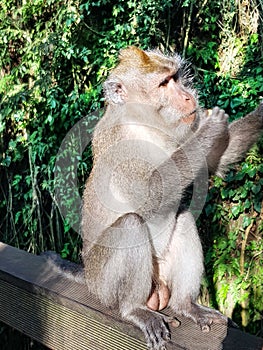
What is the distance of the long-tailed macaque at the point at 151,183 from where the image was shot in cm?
230

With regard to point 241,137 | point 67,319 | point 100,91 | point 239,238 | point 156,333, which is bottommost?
point 239,238

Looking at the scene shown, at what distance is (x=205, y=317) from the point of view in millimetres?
2264

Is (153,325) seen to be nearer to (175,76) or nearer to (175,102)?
(175,102)

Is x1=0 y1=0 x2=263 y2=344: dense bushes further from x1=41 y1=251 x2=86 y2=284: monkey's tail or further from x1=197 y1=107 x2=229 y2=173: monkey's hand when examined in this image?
x1=197 y1=107 x2=229 y2=173: monkey's hand

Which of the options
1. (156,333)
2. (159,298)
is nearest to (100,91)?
(159,298)

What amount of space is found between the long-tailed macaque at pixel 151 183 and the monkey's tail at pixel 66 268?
151 millimetres

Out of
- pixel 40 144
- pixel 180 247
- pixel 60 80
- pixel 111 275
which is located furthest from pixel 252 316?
pixel 60 80

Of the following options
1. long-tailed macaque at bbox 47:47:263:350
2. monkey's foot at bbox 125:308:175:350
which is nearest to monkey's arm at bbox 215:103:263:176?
long-tailed macaque at bbox 47:47:263:350

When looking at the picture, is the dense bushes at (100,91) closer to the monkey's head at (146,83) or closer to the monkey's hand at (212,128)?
the monkey's head at (146,83)

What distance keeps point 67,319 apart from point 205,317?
27.0 inches

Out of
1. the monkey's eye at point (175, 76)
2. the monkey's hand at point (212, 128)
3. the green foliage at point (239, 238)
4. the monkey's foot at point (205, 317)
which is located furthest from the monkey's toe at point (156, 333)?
the green foliage at point (239, 238)

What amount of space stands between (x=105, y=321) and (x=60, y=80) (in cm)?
339

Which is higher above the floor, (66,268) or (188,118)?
(188,118)

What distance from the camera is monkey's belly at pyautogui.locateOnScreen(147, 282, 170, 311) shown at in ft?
7.88
